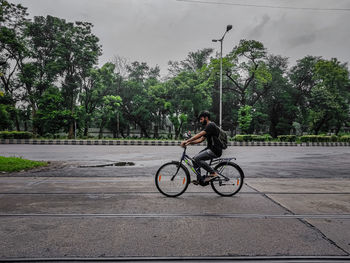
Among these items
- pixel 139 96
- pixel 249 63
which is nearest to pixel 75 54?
pixel 139 96

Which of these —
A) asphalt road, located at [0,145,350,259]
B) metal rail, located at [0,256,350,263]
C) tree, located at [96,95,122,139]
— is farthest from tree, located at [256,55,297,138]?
metal rail, located at [0,256,350,263]

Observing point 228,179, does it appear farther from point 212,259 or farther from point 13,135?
point 13,135

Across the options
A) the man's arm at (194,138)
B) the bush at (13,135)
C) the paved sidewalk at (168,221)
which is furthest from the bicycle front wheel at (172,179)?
the bush at (13,135)

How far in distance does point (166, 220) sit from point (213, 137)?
1944mm

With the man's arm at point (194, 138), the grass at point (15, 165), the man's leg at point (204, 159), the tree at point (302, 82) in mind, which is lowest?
the grass at point (15, 165)

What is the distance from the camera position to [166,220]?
11.8ft

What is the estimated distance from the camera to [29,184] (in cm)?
591

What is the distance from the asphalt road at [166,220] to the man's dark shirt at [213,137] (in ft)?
3.20

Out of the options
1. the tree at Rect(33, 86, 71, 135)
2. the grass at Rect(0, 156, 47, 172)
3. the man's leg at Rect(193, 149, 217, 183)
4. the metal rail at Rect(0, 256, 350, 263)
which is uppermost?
the tree at Rect(33, 86, 71, 135)

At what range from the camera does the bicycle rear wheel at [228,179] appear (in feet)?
16.4

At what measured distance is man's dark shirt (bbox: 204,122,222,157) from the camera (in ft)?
15.5

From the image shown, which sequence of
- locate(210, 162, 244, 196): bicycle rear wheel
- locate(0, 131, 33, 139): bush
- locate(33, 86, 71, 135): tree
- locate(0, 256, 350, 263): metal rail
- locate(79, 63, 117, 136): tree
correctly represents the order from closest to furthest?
locate(0, 256, 350, 263): metal rail → locate(210, 162, 244, 196): bicycle rear wheel → locate(0, 131, 33, 139): bush → locate(33, 86, 71, 135): tree → locate(79, 63, 117, 136): tree

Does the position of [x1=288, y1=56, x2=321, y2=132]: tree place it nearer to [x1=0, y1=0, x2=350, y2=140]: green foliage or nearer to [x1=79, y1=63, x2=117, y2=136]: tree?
[x1=0, y1=0, x2=350, y2=140]: green foliage

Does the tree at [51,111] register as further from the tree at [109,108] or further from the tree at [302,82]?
the tree at [302,82]
